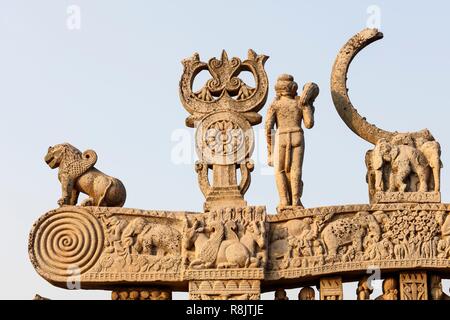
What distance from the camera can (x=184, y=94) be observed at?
22.4m

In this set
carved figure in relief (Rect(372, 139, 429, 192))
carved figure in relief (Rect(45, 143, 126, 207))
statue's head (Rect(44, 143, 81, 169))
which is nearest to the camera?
carved figure in relief (Rect(372, 139, 429, 192))

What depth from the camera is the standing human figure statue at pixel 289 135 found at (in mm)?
22125

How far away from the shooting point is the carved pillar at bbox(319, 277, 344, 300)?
71.3ft

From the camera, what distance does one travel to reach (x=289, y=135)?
22203 mm

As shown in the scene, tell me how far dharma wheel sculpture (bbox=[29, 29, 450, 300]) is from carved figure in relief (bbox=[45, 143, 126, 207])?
1 cm

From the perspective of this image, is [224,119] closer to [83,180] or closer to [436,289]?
[83,180]

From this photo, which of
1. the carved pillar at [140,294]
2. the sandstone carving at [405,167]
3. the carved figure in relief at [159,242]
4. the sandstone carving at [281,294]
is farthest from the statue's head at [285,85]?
the carved pillar at [140,294]

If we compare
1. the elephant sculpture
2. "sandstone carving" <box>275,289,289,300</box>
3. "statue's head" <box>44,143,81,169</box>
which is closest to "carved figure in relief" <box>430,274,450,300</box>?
the elephant sculpture

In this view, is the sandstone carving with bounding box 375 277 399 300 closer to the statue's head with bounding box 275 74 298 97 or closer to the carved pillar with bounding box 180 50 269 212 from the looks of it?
the carved pillar with bounding box 180 50 269 212

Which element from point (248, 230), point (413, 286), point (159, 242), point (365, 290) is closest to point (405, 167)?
point (413, 286)
